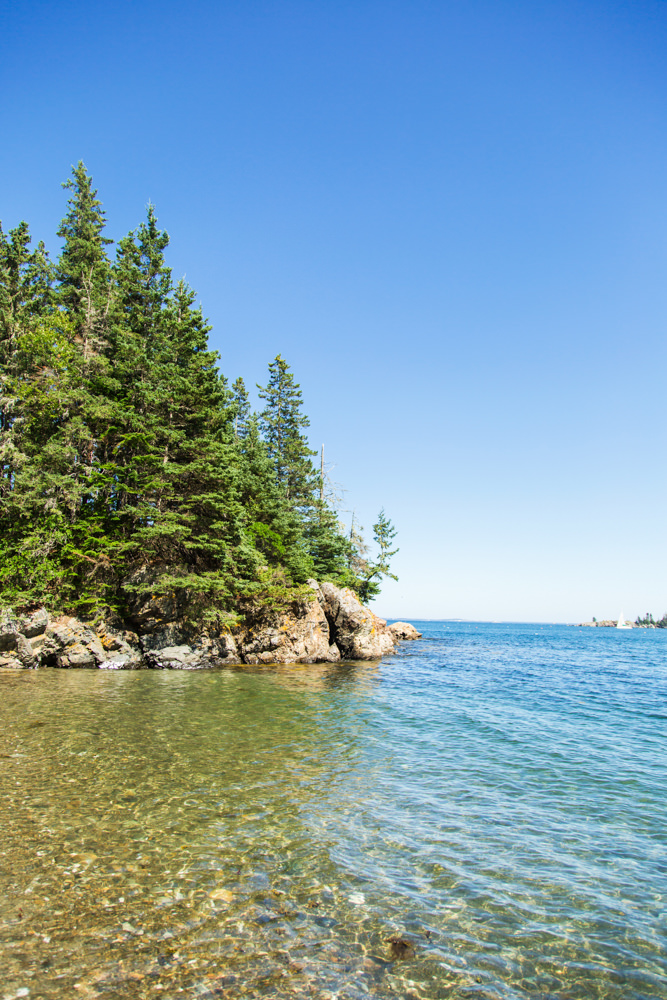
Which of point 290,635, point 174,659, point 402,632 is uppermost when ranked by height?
point 290,635

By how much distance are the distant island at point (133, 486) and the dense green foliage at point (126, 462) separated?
0.11 meters

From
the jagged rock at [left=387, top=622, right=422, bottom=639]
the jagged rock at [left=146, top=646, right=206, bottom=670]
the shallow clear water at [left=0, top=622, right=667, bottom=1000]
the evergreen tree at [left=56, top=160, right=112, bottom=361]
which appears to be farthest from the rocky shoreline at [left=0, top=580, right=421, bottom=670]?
the jagged rock at [left=387, top=622, right=422, bottom=639]

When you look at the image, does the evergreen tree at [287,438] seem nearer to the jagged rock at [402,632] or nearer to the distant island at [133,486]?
the distant island at [133,486]

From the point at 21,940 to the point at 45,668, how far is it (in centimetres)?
2149

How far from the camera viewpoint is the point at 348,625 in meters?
35.1

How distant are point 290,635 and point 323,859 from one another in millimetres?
25201

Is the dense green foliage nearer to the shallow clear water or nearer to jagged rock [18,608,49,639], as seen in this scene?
jagged rock [18,608,49,639]

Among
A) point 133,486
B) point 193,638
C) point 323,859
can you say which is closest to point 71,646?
point 193,638

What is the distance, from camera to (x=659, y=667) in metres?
39.4

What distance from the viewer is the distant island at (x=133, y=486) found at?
25.2 m

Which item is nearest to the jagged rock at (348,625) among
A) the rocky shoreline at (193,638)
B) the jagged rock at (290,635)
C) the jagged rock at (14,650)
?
the rocky shoreline at (193,638)

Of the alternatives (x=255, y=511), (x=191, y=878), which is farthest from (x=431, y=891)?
(x=255, y=511)

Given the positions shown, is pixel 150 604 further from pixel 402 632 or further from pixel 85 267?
pixel 402 632

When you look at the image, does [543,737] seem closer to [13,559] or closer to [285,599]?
[285,599]
